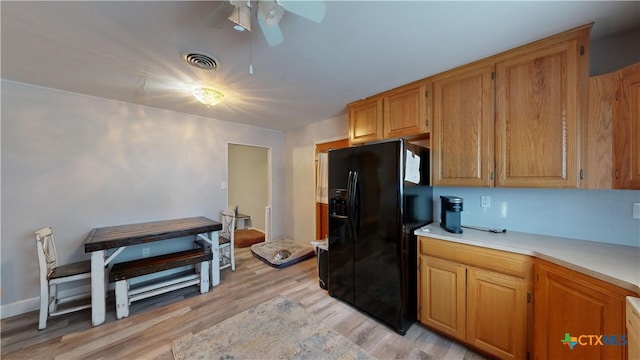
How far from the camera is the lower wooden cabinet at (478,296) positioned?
1461 mm

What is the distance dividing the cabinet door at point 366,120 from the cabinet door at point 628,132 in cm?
161

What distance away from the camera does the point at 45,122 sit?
2.32 m

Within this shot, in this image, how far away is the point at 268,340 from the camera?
1837mm

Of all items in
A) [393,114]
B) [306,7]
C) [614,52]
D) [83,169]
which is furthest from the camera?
[83,169]

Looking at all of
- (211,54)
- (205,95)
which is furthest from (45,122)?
(211,54)

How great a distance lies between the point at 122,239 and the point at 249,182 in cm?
349

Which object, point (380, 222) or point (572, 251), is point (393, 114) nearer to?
point (380, 222)

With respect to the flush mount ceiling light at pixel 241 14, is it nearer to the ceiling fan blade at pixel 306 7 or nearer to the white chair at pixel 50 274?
the ceiling fan blade at pixel 306 7

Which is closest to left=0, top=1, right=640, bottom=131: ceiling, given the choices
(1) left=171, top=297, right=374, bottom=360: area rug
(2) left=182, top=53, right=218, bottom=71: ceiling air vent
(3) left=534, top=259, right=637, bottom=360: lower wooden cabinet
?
(2) left=182, top=53, right=218, bottom=71: ceiling air vent

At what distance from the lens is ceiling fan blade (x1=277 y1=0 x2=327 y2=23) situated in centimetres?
101

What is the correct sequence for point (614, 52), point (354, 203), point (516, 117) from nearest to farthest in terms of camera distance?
point (614, 52)
point (516, 117)
point (354, 203)

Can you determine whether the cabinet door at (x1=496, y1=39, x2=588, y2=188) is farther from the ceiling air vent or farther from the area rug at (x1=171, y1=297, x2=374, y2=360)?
the ceiling air vent

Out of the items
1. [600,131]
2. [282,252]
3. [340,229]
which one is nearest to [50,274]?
[282,252]

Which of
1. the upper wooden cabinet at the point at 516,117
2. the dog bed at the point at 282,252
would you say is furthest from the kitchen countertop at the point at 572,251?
the dog bed at the point at 282,252
